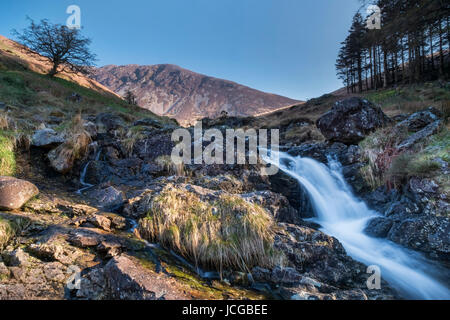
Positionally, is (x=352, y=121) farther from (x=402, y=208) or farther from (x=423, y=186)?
(x=402, y=208)

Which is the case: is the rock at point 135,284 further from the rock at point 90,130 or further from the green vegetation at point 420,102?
the green vegetation at point 420,102

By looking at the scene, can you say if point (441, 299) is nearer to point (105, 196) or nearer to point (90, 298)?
point (90, 298)

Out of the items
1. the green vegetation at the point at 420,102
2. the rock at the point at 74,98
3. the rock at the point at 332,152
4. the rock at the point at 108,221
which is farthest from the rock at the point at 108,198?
the rock at the point at 74,98

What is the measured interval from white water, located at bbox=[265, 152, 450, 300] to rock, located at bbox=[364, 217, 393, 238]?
13 cm

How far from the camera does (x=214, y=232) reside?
116 inches

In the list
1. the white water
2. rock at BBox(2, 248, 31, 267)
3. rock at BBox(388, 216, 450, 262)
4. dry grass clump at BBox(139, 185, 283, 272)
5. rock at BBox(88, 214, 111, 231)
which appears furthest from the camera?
rock at BBox(388, 216, 450, 262)

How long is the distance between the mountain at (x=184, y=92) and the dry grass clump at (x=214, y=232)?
282ft

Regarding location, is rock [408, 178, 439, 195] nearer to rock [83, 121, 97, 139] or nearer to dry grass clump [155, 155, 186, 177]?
dry grass clump [155, 155, 186, 177]

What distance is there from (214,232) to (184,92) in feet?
448

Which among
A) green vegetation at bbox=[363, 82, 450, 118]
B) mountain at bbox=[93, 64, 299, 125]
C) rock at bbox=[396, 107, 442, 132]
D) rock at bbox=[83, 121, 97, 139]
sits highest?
mountain at bbox=[93, 64, 299, 125]

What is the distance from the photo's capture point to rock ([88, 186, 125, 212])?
3993mm

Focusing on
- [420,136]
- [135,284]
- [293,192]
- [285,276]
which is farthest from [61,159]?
[420,136]

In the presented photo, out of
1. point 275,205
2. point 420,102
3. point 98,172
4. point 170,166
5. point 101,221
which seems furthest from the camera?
point 420,102

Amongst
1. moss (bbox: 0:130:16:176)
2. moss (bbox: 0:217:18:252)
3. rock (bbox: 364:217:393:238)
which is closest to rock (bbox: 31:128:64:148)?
moss (bbox: 0:130:16:176)
